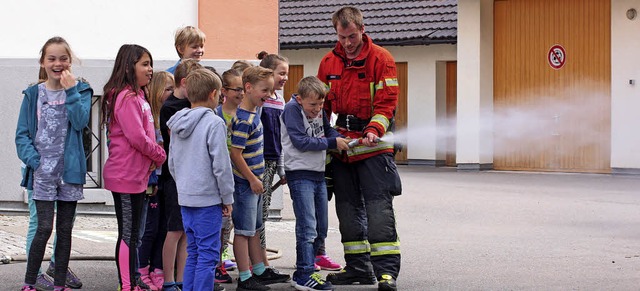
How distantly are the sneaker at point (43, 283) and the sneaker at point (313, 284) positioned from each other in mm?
1712

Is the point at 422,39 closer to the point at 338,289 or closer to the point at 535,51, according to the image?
the point at 535,51

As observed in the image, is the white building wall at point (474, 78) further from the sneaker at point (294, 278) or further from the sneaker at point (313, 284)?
the sneaker at point (313, 284)

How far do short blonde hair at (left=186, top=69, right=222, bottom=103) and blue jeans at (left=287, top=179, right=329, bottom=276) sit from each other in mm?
1400

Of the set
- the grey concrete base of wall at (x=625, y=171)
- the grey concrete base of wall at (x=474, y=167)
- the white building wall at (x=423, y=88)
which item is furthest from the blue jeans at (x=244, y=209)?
the white building wall at (x=423, y=88)

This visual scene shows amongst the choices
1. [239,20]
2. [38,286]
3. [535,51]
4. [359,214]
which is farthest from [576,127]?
[38,286]

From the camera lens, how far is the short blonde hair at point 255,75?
8203 mm

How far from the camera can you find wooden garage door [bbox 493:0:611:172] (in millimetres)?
23906

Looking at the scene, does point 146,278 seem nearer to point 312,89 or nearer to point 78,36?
point 312,89

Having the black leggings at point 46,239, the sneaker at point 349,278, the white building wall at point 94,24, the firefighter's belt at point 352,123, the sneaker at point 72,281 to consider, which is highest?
the white building wall at point 94,24

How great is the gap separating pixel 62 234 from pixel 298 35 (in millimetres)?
22926

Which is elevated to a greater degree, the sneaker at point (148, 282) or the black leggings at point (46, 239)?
the black leggings at point (46, 239)

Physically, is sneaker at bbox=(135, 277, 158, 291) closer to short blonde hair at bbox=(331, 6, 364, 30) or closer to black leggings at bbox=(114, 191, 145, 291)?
black leggings at bbox=(114, 191, 145, 291)

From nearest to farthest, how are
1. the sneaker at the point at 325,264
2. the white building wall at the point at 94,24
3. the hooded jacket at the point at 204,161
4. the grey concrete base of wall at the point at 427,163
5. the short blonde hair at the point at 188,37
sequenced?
the hooded jacket at the point at 204,161 < the short blonde hair at the point at 188,37 < the sneaker at the point at 325,264 < the white building wall at the point at 94,24 < the grey concrete base of wall at the point at 427,163

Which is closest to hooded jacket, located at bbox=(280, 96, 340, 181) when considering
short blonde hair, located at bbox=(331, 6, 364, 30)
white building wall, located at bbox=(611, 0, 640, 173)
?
short blonde hair, located at bbox=(331, 6, 364, 30)
